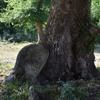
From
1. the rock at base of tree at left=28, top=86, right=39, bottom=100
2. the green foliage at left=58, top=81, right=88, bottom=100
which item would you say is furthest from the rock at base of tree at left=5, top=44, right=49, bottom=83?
the green foliage at left=58, top=81, right=88, bottom=100

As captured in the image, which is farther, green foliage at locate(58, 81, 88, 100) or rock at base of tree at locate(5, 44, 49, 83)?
rock at base of tree at locate(5, 44, 49, 83)

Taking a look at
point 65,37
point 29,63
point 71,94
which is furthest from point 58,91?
point 65,37

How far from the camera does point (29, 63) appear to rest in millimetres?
6000

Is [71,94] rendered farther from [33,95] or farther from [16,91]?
[16,91]

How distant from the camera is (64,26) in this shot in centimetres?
614

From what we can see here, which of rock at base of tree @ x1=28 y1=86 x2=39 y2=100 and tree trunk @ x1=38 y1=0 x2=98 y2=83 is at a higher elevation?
tree trunk @ x1=38 y1=0 x2=98 y2=83

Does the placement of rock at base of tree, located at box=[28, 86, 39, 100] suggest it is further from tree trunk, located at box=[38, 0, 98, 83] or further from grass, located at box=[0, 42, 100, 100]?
tree trunk, located at box=[38, 0, 98, 83]

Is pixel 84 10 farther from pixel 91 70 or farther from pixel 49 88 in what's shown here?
pixel 49 88

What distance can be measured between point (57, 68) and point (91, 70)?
929 millimetres

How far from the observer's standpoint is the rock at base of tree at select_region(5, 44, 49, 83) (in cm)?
592

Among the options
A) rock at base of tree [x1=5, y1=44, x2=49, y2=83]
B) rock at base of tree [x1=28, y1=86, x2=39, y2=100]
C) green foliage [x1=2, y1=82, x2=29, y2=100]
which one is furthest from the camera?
rock at base of tree [x1=5, y1=44, x2=49, y2=83]

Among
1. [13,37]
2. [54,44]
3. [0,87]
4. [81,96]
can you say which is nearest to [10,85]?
[0,87]

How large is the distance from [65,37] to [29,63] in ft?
3.21

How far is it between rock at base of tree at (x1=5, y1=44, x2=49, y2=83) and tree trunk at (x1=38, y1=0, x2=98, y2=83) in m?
0.18
